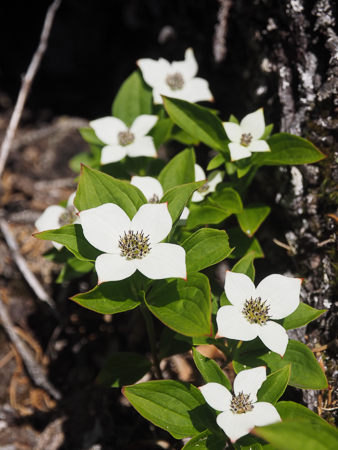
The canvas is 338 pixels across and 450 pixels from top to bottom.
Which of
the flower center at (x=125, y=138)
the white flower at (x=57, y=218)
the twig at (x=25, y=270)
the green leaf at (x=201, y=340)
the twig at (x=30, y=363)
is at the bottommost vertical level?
the twig at (x=30, y=363)

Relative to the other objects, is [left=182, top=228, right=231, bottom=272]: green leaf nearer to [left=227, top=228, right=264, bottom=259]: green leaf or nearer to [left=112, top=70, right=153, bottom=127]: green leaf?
[left=227, top=228, right=264, bottom=259]: green leaf

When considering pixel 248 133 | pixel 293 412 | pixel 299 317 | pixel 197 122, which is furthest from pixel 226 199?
pixel 293 412

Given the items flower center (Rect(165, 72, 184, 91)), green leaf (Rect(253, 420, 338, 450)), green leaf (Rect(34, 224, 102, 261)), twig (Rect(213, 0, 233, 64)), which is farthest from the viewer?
twig (Rect(213, 0, 233, 64))

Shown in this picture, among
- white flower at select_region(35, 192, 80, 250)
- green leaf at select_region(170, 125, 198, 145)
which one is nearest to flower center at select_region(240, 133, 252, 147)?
green leaf at select_region(170, 125, 198, 145)

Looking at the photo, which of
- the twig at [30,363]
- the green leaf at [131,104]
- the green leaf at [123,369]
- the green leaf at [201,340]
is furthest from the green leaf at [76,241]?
the twig at [30,363]

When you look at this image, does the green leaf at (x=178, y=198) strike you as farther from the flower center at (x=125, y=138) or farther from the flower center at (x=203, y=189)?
the flower center at (x=125, y=138)

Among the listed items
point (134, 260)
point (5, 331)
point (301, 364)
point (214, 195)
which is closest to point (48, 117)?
point (5, 331)
